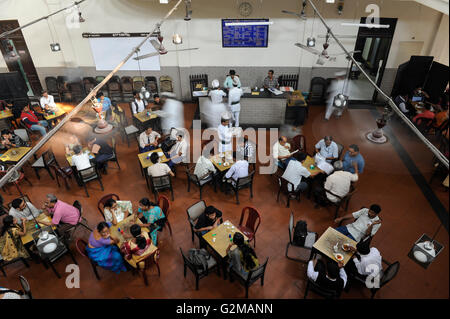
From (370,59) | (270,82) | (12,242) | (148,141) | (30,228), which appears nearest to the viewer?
(12,242)

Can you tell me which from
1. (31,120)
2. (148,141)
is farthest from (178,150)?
(31,120)

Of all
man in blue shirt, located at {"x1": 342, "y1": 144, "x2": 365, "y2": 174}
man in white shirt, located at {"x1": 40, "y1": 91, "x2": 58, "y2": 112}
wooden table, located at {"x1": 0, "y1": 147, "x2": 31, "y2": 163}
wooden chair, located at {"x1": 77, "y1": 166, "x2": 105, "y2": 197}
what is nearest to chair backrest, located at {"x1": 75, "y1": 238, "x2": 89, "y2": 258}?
wooden chair, located at {"x1": 77, "y1": 166, "x2": 105, "y2": 197}

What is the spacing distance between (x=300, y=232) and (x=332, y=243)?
1.84 ft

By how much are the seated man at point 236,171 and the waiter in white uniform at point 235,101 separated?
3.25 m

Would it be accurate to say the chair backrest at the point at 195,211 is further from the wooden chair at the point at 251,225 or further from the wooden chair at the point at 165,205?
the wooden chair at the point at 251,225

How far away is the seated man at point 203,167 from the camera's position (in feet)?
22.1

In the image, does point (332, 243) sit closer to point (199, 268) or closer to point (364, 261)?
point (364, 261)

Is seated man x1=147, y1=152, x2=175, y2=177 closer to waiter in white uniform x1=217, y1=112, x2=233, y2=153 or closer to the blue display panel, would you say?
waiter in white uniform x1=217, y1=112, x2=233, y2=153

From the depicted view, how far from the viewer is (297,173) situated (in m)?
6.43

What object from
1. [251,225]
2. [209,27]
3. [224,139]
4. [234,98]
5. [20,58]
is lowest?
[251,225]

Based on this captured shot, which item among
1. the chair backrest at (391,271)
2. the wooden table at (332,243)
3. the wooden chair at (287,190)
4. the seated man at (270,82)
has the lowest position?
the wooden chair at (287,190)

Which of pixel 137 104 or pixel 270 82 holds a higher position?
pixel 270 82

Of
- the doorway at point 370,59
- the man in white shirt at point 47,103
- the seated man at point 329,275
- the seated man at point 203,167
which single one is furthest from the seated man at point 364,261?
the man in white shirt at point 47,103
